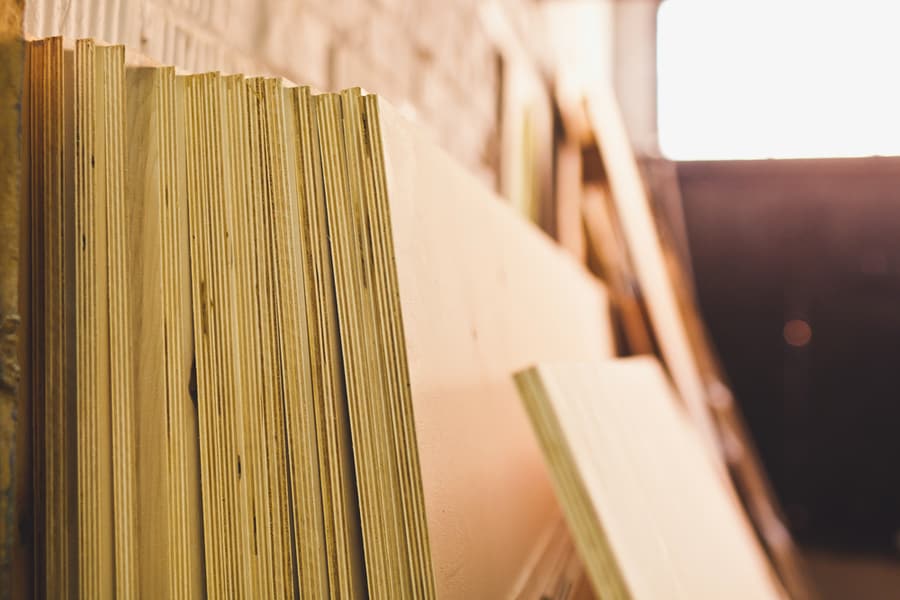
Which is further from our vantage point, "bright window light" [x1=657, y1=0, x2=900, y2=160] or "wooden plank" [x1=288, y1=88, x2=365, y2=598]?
"bright window light" [x1=657, y1=0, x2=900, y2=160]

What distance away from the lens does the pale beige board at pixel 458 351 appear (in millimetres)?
626

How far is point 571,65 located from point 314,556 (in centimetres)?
348

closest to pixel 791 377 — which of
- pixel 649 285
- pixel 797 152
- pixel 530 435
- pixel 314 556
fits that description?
pixel 797 152

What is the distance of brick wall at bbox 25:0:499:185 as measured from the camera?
0.85m

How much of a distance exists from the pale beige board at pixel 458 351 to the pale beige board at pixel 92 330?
0.21 metres

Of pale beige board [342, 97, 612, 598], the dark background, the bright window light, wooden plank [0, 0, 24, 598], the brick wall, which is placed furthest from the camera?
the bright window light

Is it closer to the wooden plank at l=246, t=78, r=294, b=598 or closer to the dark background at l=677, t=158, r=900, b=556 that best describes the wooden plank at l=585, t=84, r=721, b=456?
the dark background at l=677, t=158, r=900, b=556

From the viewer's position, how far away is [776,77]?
4707mm

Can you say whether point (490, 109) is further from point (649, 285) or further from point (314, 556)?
point (314, 556)

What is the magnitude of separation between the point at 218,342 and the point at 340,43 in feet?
3.18

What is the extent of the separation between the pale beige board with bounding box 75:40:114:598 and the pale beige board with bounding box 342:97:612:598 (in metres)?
0.21

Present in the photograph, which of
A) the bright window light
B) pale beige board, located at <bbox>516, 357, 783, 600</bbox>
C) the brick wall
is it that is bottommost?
→ pale beige board, located at <bbox>516, 357, 783, 600</bbox>

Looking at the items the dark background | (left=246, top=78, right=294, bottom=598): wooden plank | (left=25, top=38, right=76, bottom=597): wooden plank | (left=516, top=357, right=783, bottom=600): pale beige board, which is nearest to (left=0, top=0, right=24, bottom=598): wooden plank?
(left=25, top=38, right=76, bottom=597): wooden plank

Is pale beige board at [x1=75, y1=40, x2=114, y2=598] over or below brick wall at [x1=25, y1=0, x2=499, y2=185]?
below
